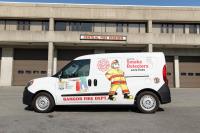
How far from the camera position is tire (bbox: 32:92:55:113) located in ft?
30.1

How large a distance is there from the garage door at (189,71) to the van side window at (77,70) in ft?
76.8

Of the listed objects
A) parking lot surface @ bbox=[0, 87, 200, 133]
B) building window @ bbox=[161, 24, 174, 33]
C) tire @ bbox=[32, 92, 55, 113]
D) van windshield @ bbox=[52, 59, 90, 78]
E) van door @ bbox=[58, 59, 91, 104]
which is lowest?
parking lot surface @ bbox=[0, 87, 200, 133]

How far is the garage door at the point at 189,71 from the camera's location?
1206 inches

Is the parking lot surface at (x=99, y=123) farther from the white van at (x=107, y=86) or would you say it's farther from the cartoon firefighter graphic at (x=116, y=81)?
the cartoon firefighter graphic at (x=116, y=81)

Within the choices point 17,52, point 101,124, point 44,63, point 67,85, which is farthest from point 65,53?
point 101,124

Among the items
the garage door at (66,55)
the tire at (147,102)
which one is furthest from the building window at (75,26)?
the tire at (147,102)

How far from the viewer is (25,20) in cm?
2998

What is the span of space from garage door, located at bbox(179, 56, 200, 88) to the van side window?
23412mm

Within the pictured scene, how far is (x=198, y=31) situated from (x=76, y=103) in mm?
25360

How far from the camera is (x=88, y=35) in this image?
1108 inches

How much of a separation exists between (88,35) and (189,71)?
12.2 metres

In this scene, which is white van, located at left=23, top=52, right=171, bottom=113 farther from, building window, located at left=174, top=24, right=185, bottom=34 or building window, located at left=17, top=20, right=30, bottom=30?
building window, located at left=174, top=24, right=185, bottom=34

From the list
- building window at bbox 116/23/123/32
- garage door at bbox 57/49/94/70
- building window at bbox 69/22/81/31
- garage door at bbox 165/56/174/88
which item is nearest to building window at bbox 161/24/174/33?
garage door at bbox 165/56/174/88

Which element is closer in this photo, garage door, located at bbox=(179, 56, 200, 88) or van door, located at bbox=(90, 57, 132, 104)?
van door, located at bbox=(90, 57, 132, 104)
